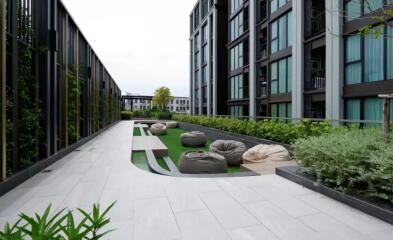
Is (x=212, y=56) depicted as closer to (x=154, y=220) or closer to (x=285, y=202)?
(x=285, y=202)

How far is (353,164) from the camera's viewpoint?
3.87 metres

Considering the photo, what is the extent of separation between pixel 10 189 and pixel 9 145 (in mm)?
783

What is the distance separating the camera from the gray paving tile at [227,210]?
10.4ft

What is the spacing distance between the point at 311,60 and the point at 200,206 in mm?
12867

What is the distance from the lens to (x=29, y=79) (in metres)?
5.67

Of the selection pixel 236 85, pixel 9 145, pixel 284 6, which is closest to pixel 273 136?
pixel 9 145

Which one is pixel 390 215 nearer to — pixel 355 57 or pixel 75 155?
pixel 75 155

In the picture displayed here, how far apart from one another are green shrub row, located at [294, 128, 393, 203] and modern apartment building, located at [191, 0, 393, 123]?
311 cm

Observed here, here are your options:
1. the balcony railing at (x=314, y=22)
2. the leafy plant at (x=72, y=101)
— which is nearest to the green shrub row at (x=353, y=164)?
the leafy plant at (x=72, y=101)

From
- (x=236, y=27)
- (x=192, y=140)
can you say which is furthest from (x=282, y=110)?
(x=236, y=27)

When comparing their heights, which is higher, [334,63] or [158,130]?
[334,63]

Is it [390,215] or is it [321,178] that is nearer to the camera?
[390,215]

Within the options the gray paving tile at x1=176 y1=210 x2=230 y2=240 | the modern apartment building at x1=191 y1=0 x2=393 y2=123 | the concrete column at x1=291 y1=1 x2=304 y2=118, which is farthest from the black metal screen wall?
the concrete column at x1=291 y1=1 x2=304 y2=118

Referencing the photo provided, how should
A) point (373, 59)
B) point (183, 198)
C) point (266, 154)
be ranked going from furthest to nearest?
point (373, 59) < point (266, 154) < point (183, 198)
